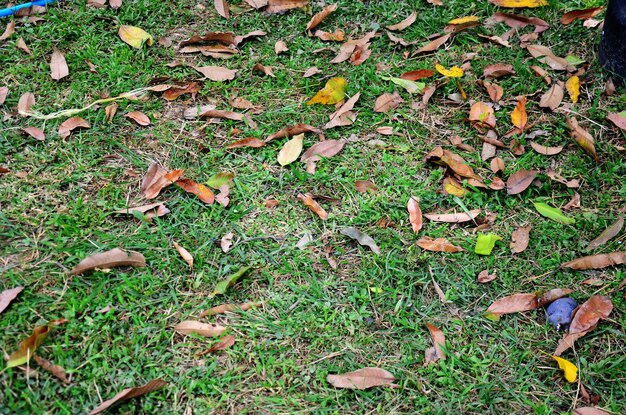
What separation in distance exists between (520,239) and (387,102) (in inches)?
39.9

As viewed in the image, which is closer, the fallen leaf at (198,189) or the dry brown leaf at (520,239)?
the dry brown leaf at (520,239)

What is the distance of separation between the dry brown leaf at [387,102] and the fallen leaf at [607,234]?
1168mm

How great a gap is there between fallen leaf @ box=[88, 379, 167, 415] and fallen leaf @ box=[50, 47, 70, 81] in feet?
6.14

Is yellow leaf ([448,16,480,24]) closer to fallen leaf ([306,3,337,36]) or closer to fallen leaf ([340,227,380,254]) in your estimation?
fallen leaf ([306,3,337,36])

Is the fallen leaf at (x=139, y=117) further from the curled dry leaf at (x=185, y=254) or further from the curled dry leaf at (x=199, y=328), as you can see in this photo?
the curled dry leaf at (x=199, y=328)

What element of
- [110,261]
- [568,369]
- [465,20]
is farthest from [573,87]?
[110,261]

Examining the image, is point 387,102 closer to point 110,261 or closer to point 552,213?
point 552,213

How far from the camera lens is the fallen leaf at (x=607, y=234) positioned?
2697mm

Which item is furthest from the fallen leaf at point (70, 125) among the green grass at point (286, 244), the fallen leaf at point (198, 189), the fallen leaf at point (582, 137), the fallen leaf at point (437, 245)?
the fallen leaf at point (582, 137)

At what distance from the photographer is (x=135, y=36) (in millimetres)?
3570

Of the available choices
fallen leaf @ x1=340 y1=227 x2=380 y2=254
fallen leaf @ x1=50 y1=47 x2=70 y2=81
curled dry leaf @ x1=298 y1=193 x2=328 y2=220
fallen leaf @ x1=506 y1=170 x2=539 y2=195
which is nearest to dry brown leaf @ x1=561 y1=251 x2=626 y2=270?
fallen leaf @ x1=506 y1=170 x2=539 y2=195

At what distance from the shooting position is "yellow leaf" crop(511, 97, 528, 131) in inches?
124

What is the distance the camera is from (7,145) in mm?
2982

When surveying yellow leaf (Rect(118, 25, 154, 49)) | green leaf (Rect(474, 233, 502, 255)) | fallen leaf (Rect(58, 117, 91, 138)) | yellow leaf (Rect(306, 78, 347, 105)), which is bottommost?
green leaf (Rect(474, 233, 502, 255))
